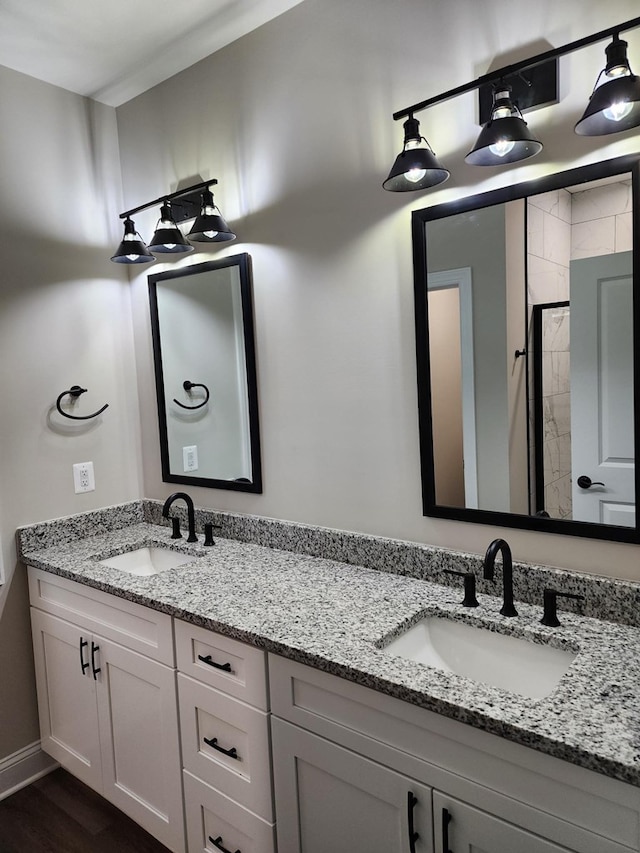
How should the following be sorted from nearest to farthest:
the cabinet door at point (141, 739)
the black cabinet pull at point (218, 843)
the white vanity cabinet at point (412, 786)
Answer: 1. the white vanity cabinet at point (412, 786)
2. the black cabinet pull at point (218, 843)
3. the cabinet door at point (141, 739)

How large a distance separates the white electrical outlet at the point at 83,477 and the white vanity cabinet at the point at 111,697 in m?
0.40

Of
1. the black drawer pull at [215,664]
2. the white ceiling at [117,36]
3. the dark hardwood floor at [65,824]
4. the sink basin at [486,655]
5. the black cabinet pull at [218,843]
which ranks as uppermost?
the white ceiling at [117,36]

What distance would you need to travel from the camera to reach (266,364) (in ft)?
7.13

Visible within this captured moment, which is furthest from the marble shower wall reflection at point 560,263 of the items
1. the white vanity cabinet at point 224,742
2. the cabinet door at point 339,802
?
the white vanity cabinet at point 224,742

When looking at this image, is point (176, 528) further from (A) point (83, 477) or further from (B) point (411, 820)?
(B) point (411, 820)

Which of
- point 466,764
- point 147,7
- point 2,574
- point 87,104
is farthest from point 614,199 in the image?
point 2,574

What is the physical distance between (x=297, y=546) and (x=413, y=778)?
99 centimetres

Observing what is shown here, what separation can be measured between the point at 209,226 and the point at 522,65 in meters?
1.10

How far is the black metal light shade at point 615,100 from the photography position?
1201mm

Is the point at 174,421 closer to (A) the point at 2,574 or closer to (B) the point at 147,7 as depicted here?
(A) the point at 2,574

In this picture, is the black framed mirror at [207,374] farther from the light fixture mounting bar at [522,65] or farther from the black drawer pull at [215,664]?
the light fixture mounting bar at [522,65]

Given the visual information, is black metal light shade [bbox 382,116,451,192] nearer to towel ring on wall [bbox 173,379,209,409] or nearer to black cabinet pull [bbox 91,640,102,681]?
towel ring on wall [bbox 173,379,209,409]

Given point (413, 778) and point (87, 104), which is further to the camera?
point (87, 104)

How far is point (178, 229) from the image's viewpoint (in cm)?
221
